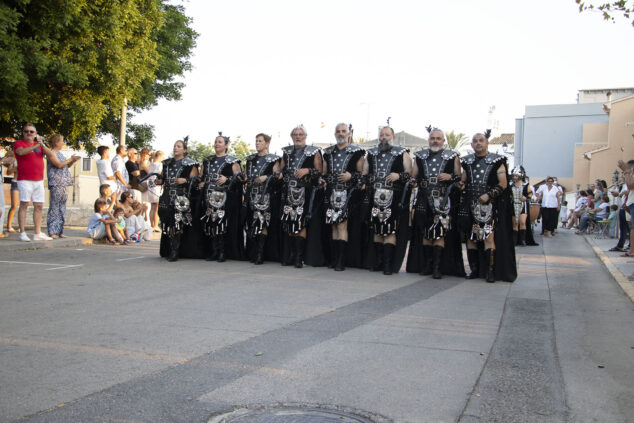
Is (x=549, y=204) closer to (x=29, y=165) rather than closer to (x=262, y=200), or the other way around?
(x=262, y=200)

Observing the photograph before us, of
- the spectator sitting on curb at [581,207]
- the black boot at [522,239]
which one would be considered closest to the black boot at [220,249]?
the black boot at [522,239]

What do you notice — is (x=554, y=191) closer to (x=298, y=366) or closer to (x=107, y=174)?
(x=107, y=174)

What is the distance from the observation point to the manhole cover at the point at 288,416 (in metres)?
3.78

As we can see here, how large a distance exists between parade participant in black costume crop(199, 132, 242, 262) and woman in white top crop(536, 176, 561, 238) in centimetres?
1506

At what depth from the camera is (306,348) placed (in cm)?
540

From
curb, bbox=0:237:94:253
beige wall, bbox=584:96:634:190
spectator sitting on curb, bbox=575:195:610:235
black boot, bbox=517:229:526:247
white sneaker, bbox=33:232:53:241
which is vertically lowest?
curb, bbox=0:237:94:253

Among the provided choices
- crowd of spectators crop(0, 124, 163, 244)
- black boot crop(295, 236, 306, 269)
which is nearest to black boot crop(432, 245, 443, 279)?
black boot crop(295, 236, 306, 269)

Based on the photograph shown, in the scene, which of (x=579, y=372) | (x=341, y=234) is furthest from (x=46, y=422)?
(x=341, y=234)

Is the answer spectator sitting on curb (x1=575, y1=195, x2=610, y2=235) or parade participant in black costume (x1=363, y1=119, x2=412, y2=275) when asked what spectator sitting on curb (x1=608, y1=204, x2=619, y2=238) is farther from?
parade participant in black costume (x1=363, y1=119, x2=412, y2=275)

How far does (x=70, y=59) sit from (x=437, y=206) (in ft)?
31.5

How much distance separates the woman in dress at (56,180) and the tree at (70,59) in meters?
1.34

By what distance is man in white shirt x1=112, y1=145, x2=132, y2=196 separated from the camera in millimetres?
15891

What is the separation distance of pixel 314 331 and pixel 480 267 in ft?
16.6

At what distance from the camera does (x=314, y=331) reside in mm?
→ 6035
